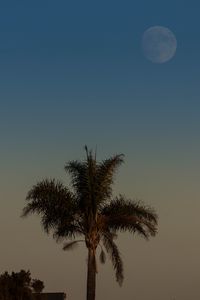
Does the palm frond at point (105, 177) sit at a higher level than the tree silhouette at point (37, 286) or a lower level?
higher

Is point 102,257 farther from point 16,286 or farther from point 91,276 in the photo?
point 16,286

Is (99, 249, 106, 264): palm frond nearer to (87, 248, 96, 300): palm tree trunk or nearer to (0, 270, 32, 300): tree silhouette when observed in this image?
(87, 248, 96, 300): palm tree trunk

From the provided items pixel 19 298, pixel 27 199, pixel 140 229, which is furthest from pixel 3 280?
pixel 140 229

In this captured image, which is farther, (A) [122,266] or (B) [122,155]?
(B) [122,155]

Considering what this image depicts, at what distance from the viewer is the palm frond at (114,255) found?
4166cm

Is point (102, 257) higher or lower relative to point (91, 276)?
higher

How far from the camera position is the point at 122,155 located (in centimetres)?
4469

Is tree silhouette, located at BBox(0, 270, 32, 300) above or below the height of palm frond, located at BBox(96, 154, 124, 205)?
below

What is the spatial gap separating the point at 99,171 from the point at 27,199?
439 centimetres

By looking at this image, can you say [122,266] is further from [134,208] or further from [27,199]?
[27,199]

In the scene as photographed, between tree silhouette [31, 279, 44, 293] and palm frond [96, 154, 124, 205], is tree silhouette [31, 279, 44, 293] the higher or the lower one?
the lower one

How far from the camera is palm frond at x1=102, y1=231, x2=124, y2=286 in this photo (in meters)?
41.7

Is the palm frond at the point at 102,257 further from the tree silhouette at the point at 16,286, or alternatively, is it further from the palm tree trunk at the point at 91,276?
the tree silhouette at the point at 16,286

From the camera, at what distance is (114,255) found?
4200 centimetres
